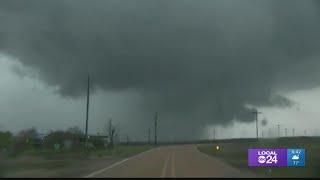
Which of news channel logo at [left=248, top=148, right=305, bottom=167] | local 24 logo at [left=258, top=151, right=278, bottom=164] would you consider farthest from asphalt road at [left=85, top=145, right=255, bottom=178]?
local 24 logo at [left=258, top=151, right=278, bottom=164]

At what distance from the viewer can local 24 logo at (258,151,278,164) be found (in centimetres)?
2272

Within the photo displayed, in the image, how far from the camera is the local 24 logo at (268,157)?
22719mm

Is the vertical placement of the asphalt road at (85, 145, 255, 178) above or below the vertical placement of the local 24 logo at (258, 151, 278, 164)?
below

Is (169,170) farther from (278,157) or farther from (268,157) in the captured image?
(278,157)

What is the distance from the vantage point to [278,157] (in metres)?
22.8

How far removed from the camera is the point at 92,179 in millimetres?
30734

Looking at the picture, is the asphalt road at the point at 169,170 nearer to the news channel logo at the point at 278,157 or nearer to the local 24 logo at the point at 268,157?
the news channel logo at the point at 278,157

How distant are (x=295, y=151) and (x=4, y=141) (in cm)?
8990

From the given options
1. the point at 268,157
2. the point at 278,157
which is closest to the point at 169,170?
the point at 268,157

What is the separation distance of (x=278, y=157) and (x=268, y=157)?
0.38 m

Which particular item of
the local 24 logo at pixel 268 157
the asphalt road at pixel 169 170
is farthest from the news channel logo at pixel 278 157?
the asphalt road at pixel 169 170

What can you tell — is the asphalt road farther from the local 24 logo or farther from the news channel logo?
the local 24 logo

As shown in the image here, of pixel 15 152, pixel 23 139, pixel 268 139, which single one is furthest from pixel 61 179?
pixel 23 139

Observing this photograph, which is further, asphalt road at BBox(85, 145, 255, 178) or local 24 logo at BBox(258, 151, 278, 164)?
asphalt road at BBox(85, 145, 255, 178)
